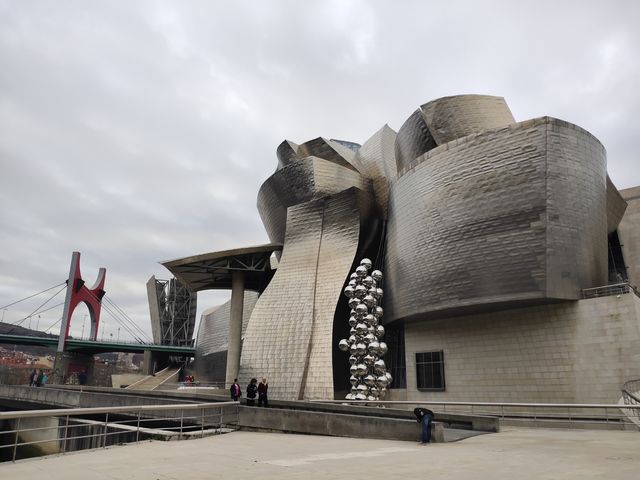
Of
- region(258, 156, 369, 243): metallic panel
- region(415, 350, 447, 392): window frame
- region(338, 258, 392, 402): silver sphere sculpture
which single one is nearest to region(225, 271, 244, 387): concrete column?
region(258, 156, 369, 243): metallic panel

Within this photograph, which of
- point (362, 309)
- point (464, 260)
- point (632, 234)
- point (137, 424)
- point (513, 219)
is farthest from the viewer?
point (632, 234)

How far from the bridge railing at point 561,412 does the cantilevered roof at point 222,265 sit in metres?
15.1

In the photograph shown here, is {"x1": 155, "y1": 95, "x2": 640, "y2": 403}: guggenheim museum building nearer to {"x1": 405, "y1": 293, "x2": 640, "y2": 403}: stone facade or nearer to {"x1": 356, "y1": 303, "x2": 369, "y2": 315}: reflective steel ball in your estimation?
{"x1": 405, "y1": 293, "x2": 640, "y2": 403}: stone facade

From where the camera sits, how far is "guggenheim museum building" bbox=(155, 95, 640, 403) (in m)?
17.7

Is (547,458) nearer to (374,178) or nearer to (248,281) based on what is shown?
(374,178)

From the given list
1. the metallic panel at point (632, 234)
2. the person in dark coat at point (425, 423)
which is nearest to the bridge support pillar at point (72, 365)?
the person in dark coat at point (425, 423)

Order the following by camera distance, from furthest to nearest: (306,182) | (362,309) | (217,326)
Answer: (217,326)
(306,182)
(362,309)

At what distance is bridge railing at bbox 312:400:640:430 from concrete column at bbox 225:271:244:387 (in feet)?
48.7

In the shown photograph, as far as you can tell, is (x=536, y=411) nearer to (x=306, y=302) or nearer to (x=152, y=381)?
(x=306, y=302)

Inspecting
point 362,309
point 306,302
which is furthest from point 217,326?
point 362,309

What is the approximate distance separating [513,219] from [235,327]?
20042mm

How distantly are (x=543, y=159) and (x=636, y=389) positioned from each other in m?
8.64

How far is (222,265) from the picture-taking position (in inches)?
1227

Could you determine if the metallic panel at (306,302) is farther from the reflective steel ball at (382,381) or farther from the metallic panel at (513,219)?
the metallic panel at (513,219)
